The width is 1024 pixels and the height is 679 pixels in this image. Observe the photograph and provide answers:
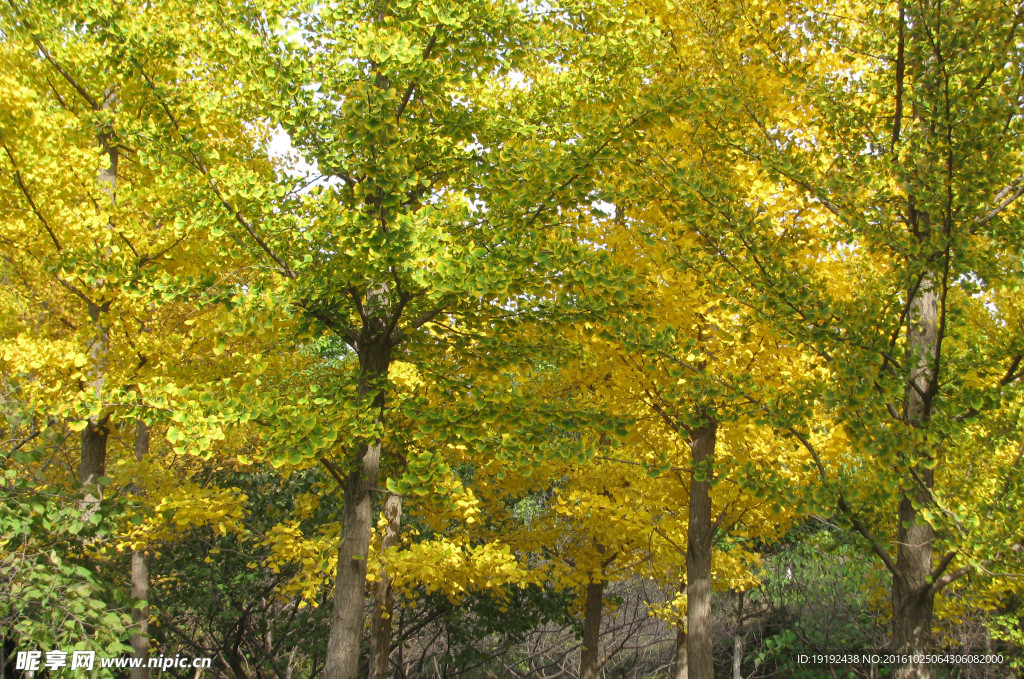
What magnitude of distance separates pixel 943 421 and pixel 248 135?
7.41 m

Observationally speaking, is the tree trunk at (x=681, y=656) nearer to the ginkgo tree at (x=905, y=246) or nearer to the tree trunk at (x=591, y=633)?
the tree trunk at (x=591, y=633)

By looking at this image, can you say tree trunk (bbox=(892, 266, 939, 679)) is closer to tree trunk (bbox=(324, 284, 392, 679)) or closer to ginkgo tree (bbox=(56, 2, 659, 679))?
ginkgo tree (bbox=(56, 2, 659, 679))

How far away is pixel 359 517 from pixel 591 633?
461 cm

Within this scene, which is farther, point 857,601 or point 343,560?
point 857,601

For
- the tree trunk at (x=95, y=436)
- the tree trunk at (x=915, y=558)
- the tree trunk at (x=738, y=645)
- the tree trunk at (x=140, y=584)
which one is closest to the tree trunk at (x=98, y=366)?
the tree trunk at (x=95, y=436)

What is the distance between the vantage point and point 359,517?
4.68 meters

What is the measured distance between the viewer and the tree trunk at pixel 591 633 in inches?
317

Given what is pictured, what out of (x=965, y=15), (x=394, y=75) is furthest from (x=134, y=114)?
(x=965, y=15)

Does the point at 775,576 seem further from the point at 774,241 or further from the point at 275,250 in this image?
the point at 275,250

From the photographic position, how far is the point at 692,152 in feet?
17.6

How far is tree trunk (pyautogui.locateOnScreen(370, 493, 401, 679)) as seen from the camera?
311 inches

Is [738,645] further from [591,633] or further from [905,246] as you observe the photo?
[905,246]

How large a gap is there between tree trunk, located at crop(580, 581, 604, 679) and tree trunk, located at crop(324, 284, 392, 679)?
4.25 m

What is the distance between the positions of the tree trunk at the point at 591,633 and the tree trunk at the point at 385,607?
2352 mm
